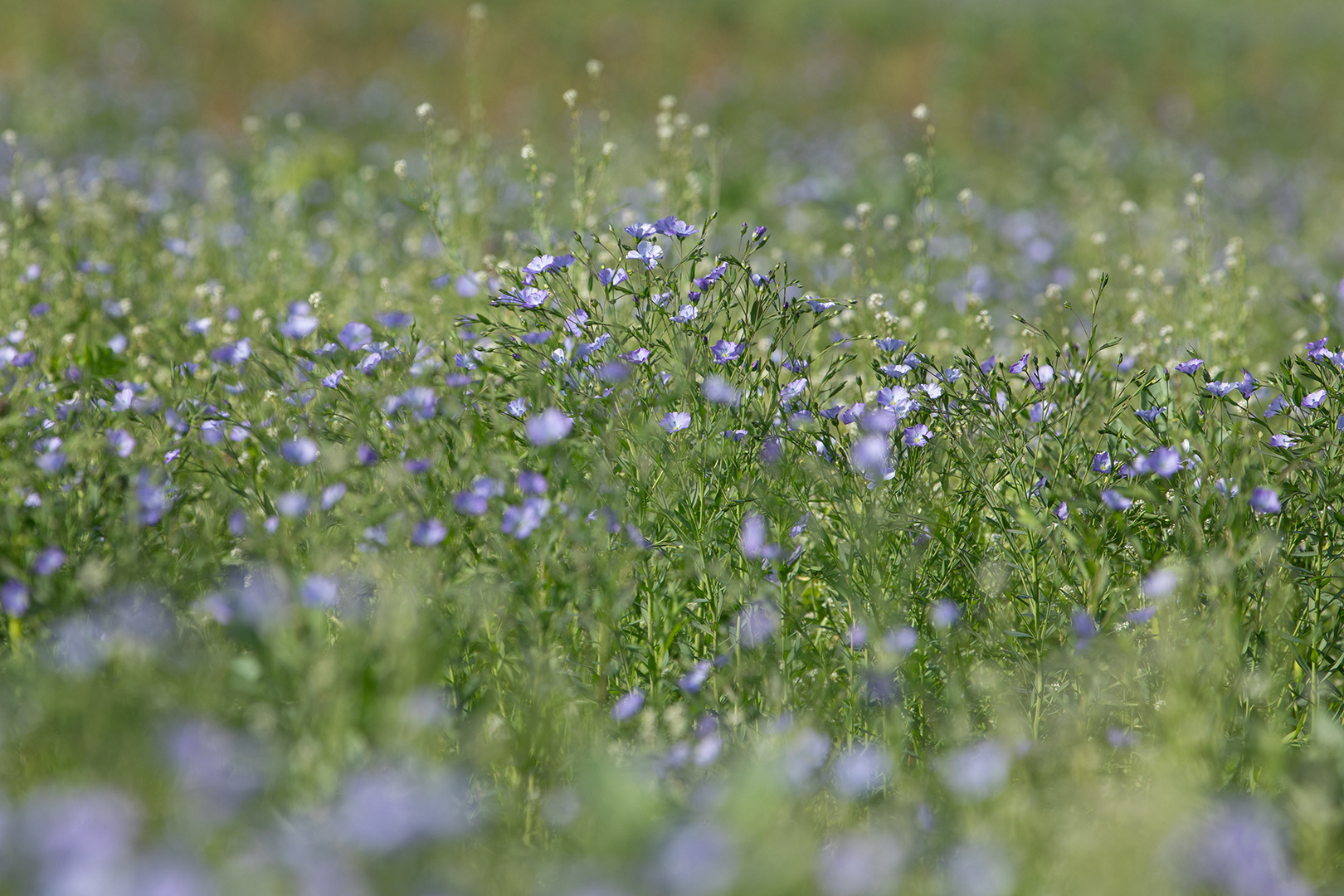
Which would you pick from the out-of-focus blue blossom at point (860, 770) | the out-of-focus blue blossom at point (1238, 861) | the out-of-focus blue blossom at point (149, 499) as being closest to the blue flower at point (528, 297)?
the out-of-focus blue blossom at point (149, 499)

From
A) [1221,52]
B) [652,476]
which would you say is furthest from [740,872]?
[1221,52]

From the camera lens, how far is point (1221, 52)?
12789 mm

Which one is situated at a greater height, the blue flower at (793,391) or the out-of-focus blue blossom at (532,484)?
the out-of-focus blue blossom at (532,484)

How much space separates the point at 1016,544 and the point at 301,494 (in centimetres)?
153

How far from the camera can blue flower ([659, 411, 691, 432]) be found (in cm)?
239

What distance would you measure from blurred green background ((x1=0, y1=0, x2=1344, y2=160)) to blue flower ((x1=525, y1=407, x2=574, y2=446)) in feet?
26.3

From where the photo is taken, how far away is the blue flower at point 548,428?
2.04 meters

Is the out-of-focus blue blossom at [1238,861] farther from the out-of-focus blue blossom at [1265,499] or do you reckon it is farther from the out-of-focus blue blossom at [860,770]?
the out-of-focus blue blossom at [1265,499]

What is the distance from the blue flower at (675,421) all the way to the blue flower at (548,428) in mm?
286

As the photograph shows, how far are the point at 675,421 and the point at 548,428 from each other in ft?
1.46

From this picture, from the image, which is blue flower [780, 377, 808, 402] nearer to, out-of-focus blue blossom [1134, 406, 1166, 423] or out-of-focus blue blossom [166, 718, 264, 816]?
out-of-focus blue blossom [1134, 406, 1166, 423]

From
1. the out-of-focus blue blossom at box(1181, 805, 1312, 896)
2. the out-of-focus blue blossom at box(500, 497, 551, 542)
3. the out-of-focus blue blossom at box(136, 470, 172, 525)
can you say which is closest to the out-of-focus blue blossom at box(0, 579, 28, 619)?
the out-of-focus blue blossom at box(136, 470, 172, 525)

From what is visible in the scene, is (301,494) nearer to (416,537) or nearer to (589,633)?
(416,537)

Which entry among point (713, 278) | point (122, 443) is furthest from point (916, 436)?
point (122, 443)
